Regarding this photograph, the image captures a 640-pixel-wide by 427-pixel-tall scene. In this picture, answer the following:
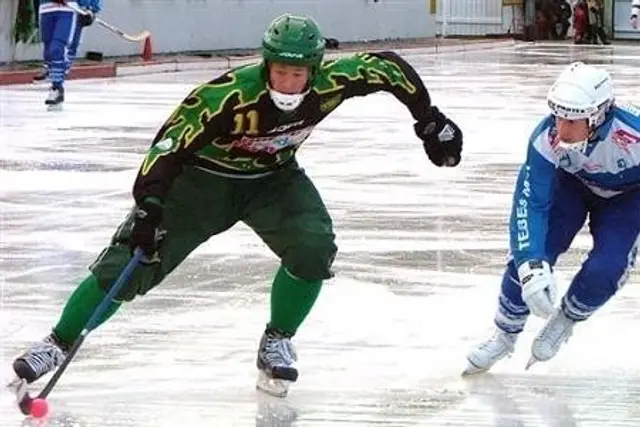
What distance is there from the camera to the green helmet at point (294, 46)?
511 centimetres

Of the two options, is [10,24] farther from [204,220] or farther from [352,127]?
[204,220]

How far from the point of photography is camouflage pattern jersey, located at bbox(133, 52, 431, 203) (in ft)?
16.8

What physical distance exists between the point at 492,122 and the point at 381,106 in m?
2.09

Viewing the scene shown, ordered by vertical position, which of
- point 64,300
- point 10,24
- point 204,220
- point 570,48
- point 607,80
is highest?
point 607,80

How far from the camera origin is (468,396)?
5.56 meters

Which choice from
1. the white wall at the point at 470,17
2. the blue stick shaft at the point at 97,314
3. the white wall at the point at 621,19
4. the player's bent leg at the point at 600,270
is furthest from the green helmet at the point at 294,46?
the white wall at the point at 621,19

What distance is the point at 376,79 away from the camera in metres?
5.41

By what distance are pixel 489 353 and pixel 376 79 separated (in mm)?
1082

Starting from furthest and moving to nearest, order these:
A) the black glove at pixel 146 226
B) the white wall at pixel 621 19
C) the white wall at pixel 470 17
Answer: the white wall at pixel 621 19
the white wall at pixel 470 17
the black glove at pixel 146 226

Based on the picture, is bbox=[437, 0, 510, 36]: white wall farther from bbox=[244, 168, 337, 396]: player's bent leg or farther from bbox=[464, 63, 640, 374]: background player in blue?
bbox=[244, 168, 337, 396]: player's bent leg

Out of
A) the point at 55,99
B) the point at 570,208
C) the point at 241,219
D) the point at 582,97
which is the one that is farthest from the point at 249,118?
the point at 55,99

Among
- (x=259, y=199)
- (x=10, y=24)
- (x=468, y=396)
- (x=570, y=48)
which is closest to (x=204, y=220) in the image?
(x=259, y=199)

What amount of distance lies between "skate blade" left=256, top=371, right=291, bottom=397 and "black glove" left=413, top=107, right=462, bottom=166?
897 mm

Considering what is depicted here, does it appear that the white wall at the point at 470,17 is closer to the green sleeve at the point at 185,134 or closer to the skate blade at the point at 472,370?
the skate blade at the point at 472,370
